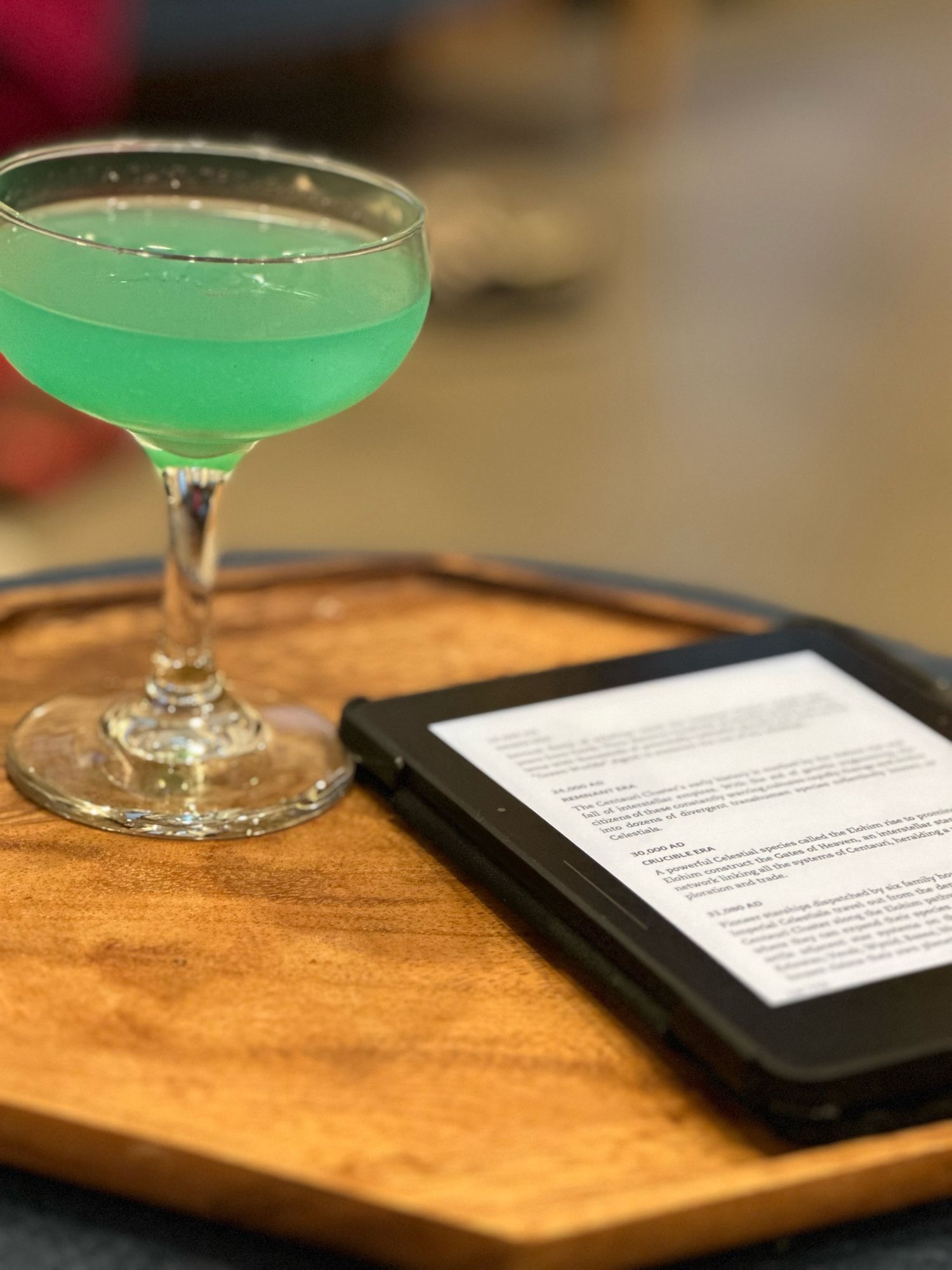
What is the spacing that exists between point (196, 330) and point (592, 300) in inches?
70.5

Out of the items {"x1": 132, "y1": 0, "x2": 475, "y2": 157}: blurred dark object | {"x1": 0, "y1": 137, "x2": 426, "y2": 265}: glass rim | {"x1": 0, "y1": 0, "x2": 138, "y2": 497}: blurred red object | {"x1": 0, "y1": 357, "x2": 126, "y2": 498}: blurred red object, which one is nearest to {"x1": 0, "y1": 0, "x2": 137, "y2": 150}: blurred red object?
{"x1": 0, "y1": 0, "x2": 138, "y2": 497}: blurred red object

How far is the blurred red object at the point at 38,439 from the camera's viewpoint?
1695 mm

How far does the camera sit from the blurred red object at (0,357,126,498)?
1695 millimetres

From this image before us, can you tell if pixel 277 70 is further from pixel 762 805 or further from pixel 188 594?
pixel 762 805

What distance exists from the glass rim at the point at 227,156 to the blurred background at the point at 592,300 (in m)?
0.49

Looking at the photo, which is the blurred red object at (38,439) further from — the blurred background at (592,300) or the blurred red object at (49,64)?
the blurred red object at (49,64)

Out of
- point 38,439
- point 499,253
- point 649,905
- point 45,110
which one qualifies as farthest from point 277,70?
point 649,905

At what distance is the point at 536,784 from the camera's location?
0.62 meters

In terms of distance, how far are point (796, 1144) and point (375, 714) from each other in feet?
0.82

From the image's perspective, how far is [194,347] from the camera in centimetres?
57

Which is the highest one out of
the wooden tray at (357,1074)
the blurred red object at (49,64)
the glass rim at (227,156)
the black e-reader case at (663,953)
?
the glass rim at (227,156)

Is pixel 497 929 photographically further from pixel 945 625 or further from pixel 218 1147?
pixel 945 625

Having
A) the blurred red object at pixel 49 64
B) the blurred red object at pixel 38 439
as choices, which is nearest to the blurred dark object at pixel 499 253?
the blurred red object at pixel 49 64

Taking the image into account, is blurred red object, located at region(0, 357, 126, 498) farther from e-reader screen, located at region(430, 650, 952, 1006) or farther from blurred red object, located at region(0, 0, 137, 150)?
e-reader screen, located at region(430, 650, 952, 1006)
